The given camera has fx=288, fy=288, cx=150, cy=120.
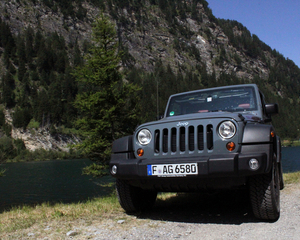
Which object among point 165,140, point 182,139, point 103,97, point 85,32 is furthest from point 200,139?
point 85,32

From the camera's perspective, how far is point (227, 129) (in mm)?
3854

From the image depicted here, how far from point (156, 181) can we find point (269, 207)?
158 cm

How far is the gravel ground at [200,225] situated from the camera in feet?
11.8

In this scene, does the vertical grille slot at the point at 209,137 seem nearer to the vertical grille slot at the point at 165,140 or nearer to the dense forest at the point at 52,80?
the vertical grille slot at the point at 165,140

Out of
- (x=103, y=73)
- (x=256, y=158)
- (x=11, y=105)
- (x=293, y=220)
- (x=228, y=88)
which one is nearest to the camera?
(x=256, y=158)

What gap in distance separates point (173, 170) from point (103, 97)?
1695cm

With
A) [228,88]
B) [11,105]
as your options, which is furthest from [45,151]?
[228,88]

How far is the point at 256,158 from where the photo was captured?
11.7ft

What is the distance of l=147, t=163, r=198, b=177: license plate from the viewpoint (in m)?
3.77

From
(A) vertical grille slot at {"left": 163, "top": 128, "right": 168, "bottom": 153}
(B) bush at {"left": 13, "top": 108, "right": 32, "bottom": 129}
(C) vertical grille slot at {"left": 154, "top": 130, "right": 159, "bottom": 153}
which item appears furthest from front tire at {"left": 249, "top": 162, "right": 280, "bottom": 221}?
(B) bush at {"left": 13, "top": 108, "right": 32, "bottom": 129}

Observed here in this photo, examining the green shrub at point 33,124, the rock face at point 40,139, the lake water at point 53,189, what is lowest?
the lake water at point 53,189

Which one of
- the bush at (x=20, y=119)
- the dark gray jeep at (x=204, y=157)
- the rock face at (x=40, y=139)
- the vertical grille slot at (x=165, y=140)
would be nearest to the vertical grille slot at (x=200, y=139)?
the dark gray jeep at (x=204, y=157)

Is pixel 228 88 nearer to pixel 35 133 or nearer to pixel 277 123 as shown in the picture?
pixel 35 133

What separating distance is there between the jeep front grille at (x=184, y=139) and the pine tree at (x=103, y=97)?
595 inches
